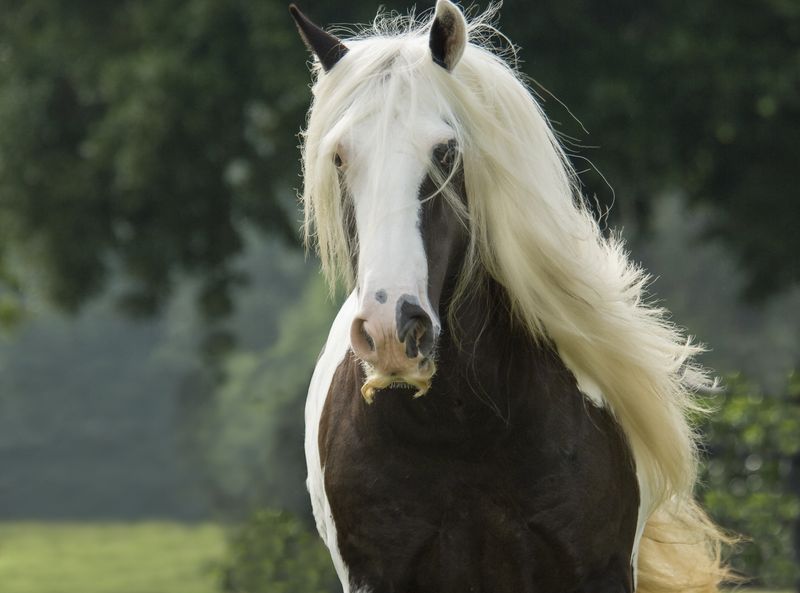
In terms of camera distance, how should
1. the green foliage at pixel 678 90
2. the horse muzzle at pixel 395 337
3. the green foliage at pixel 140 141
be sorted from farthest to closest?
the green foliage at pixel 140 141, the green foliage at pixel 678 90, the horse muzzle at pixel 395 337

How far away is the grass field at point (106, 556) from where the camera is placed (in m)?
17.8

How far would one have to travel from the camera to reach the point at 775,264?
13.6 m

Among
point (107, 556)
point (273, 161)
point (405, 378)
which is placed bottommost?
point (405, 378)

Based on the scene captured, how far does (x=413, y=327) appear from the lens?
341 cm

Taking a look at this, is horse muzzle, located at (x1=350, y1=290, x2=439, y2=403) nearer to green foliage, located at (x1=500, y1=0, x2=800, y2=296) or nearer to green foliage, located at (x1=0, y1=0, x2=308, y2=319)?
green foliage, located at (x1=500, y1=0, x2=800, y2=296)

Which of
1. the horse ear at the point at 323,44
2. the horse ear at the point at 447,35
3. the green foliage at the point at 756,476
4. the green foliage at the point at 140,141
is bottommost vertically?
the horse ear at the point at 447,35

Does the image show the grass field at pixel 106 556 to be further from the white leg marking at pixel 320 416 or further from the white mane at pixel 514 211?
the white mane at pixel 514 211

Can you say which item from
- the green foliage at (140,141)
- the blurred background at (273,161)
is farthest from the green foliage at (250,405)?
the green foliage at (140,141)

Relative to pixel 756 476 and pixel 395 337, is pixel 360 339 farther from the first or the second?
pixel 756 476

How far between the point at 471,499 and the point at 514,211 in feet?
2.63

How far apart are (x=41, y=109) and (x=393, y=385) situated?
10705mm

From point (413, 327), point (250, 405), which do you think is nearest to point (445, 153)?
point (413, 327)

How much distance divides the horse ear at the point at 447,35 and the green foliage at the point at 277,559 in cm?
647

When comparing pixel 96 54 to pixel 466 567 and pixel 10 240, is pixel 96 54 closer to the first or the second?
pixel 10 240
